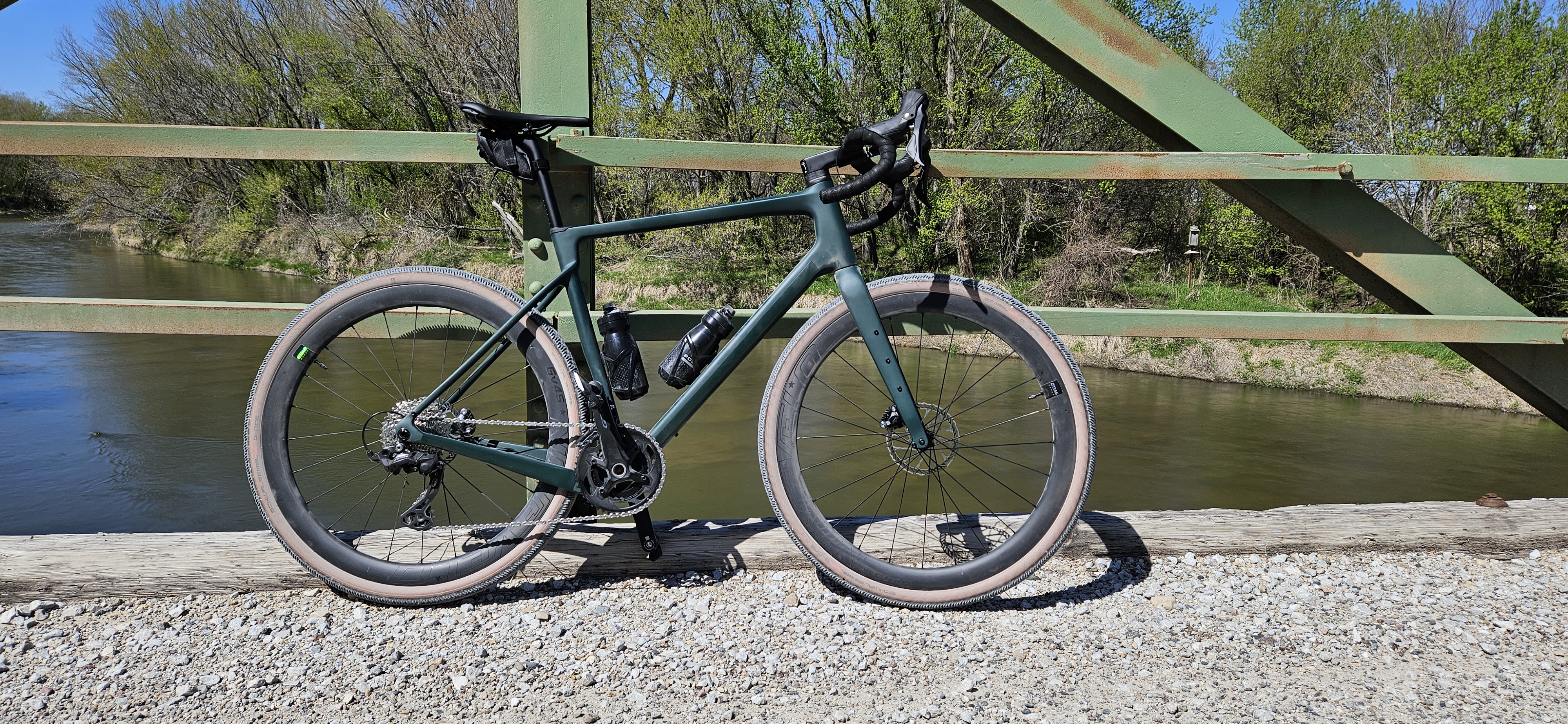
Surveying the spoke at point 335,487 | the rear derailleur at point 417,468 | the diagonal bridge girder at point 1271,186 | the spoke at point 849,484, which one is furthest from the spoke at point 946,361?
the spoke at point 335,487

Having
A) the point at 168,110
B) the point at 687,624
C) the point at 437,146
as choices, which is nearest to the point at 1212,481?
the point at 687,624

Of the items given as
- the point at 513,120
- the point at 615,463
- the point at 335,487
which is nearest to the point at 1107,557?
the point at 615,463

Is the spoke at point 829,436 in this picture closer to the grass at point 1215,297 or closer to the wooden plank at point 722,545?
the wooden plank at point 722,545

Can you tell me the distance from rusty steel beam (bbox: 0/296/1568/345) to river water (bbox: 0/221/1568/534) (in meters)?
2.54

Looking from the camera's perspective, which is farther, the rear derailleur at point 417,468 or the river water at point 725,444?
the river water at point 725,444

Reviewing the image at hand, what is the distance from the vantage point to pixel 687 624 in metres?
2.06

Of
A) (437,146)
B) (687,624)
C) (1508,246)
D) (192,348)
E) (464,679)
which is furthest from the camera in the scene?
(1508,246)

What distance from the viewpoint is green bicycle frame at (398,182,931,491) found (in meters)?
2.12

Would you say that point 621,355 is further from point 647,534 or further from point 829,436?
point 829,436

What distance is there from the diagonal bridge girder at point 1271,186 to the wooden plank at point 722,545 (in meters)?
Result: 0.48

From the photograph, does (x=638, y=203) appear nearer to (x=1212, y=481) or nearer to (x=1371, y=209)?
(x=1212, y=481)

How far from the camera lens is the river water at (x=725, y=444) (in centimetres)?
561

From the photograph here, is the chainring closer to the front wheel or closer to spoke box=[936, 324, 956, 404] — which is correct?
the front wheel

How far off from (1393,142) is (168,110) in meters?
28.2
